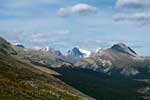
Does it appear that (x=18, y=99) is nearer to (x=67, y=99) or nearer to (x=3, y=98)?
(x=3, y=98)

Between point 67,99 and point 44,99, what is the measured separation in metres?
34.9

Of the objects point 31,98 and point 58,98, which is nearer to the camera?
point 31,98

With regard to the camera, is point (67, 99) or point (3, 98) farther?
point (67, 99)

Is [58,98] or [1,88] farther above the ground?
[1,88]

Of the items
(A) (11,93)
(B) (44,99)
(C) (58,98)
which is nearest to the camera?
(A) (11,93)

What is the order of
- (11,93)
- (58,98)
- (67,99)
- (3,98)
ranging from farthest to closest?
(67,99), (58,98), (11,93), (3,98)

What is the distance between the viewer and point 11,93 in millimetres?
145125

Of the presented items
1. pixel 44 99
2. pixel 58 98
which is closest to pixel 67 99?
pixel 58 98

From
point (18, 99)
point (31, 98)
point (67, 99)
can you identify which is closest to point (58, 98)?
point (67, 99)

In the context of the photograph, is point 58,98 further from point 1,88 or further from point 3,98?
point 3,98

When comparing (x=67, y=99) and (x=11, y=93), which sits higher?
(x=11, y=93)

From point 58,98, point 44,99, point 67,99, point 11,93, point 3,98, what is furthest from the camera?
point 67,99

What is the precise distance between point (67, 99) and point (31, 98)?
5041 centimetres

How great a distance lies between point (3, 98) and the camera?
13125cm
